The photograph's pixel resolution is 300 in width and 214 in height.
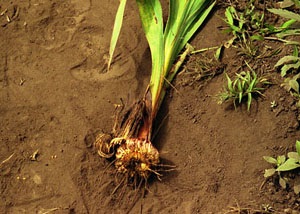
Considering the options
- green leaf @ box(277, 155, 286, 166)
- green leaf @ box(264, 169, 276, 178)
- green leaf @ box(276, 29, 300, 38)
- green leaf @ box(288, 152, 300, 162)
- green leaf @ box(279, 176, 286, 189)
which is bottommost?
green leaf @ box(279, 176, 286, 189)

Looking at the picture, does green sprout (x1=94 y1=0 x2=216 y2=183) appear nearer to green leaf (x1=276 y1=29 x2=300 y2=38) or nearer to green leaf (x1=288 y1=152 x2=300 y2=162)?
green leaf (x1=276 y1=29 x2=300 y2=38)

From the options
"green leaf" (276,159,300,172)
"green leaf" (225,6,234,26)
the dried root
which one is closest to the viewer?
"green leaf" (276,159,300,172)

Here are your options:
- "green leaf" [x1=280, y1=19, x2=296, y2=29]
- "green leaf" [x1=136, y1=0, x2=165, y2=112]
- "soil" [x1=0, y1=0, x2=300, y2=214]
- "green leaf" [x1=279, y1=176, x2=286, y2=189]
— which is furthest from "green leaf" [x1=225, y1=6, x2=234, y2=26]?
"green leaf" [x1=279, y1=176, x2=286, y2=189]

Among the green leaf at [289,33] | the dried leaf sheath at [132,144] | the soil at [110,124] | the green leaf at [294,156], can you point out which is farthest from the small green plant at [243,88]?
the dried leaf sheath at [132,144]

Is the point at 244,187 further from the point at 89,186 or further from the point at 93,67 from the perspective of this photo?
the point at 93,67

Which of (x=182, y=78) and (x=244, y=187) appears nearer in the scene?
(x=244, y=187)

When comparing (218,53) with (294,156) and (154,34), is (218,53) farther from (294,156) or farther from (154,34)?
(294,156)

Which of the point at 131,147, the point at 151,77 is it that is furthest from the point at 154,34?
the point at 131,147

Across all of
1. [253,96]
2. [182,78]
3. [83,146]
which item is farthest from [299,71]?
[83,146]
